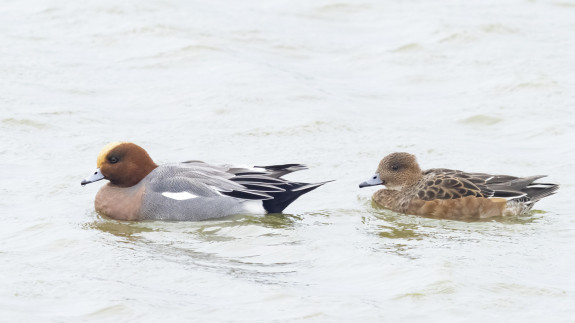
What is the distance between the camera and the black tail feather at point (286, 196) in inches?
364

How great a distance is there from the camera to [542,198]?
9.80 meters

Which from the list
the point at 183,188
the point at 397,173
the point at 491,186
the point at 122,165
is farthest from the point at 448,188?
A: the point at 122,165

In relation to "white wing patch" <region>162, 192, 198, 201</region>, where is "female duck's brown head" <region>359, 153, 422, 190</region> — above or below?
above

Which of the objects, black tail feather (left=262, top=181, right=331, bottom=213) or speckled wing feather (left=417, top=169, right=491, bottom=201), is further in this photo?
speckled wing feather (left=417, top=169, right=491, bottom=201)

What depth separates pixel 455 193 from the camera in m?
9.34

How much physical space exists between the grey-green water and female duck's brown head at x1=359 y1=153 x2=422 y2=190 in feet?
0.90

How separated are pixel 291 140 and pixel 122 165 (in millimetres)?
2820

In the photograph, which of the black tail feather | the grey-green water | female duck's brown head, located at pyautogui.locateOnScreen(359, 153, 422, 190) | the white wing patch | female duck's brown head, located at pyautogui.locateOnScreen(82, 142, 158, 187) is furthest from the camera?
female duck's brown head, located at pyautogui.locateOnScreen(359, 153, 422, 190)

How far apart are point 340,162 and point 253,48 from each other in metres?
4.99

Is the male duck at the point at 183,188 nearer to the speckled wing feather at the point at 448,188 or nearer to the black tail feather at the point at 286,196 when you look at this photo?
the black tail feather at the point at 286,196

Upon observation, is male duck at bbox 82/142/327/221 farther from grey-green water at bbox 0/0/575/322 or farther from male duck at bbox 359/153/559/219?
male duck at bbox 359/153/559/219

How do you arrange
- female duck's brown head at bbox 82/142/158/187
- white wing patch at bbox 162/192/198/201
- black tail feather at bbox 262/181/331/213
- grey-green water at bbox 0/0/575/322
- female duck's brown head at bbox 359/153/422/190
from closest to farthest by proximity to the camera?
grey-green water at bbox 0/0/575/322 → white wing patch at bbox 162/192/198/201 → black tail feather at bbox 262/181/331/213 → female duck's brown head at bbox 82/142/158/187 → female duck's brown head at bbox 359/153/422/190

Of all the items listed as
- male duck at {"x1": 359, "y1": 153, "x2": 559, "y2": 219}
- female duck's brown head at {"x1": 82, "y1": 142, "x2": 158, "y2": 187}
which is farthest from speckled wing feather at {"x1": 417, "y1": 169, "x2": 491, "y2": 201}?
female duck's brown head at {"x1": 82, "y1": 142, "x2": 158, "y2": 187}

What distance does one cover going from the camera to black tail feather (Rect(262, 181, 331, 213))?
30.3ft
